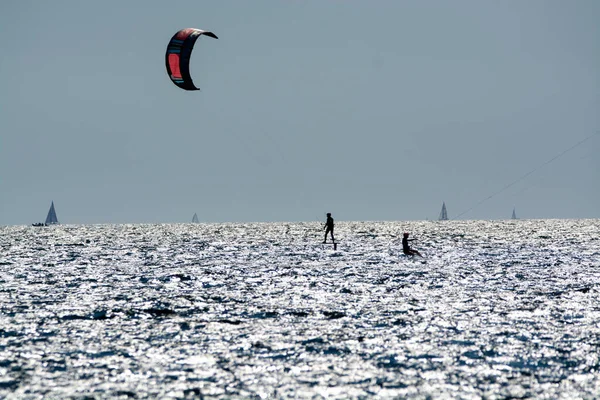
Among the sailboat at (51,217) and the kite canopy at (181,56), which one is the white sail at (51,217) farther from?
the kite canopy at (181,56)

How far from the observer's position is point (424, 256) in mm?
47219

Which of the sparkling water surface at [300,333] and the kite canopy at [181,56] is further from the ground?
the kite canopy at [181,56]

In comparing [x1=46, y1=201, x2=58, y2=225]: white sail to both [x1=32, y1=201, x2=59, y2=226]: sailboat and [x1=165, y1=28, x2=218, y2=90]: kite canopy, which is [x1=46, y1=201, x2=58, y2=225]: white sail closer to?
[x1=32, y1=201, x2=59, y2=226]: sailboat

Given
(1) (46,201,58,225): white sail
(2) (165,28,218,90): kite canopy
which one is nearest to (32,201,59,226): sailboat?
(1) (46,201,58,225): white sail

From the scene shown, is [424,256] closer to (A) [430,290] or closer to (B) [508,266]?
(B) [508,266]

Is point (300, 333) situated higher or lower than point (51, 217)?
lower

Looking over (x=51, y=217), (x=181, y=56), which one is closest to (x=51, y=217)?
(x=51, y=217)

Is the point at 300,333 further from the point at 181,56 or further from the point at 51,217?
the point at 51,217

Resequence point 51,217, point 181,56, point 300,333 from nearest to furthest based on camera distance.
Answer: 1. point 300,333
2. point 181,56
3. point 51,217

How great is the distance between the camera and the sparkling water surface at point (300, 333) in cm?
1422

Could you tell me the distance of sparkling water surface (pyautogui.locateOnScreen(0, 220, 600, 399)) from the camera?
14219 millimetres

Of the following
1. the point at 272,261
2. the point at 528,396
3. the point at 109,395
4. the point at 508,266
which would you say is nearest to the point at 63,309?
the point at 109,395

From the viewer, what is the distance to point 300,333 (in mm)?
19625

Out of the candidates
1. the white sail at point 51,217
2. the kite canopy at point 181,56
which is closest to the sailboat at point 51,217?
the white sail at point 51,217
